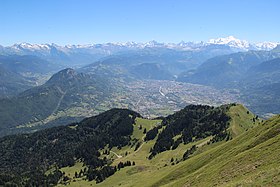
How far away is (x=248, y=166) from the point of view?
247 feet

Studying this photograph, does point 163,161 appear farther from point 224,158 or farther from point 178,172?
point 224,158

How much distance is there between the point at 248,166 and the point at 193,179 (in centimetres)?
2058

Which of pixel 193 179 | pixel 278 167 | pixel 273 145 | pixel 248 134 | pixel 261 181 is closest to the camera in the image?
pixel 261 181

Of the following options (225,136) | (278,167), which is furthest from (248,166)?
(225,136)

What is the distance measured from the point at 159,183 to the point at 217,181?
51595 millimetres

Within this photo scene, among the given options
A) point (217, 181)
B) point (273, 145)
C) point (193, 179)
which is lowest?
point (193, 179)

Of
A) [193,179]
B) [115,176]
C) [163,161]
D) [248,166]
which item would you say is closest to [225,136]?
[163,161]

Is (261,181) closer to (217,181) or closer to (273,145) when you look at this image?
(217,181)

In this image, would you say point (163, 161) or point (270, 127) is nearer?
point (270, 127)

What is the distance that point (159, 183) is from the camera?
124750 mm

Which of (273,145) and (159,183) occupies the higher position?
(273,145)

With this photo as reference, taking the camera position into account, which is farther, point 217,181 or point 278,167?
point 217,181

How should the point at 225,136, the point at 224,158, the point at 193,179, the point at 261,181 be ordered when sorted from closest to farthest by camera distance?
the point at 261,181, the point at 193,179, the point at 224,158, the point at 225,136

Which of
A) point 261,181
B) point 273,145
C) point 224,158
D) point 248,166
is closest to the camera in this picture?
point 261,181
